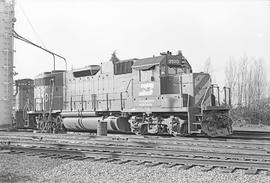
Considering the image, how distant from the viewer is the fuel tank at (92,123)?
14070 millimetres

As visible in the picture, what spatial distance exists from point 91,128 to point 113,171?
29.6 feet

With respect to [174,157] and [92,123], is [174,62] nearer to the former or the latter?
[92,123]

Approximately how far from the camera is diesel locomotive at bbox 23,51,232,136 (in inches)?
486

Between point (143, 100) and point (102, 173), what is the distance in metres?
7.04

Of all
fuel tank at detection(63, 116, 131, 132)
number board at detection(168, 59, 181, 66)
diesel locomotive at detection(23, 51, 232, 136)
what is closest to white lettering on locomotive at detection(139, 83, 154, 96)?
diesel locomotive at detection(23, 51, 232, 136)

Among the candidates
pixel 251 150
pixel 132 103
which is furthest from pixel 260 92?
pixel 251 150

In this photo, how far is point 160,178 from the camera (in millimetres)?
5945

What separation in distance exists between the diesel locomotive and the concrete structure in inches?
171

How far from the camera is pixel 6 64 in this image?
67.7ft

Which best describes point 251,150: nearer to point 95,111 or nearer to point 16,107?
point 95,111

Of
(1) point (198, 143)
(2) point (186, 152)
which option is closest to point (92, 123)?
(1) point (198, 143)

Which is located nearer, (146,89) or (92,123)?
(146,89)

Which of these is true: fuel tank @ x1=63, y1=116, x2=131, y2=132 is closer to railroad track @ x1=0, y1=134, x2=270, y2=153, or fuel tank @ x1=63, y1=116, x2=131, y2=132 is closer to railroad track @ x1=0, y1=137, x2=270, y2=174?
railroad track @ x1=0, y1=134, x2=270, y2=153

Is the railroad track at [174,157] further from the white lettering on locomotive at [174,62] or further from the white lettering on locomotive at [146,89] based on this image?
the white lettering on locomotive at [174,62]
